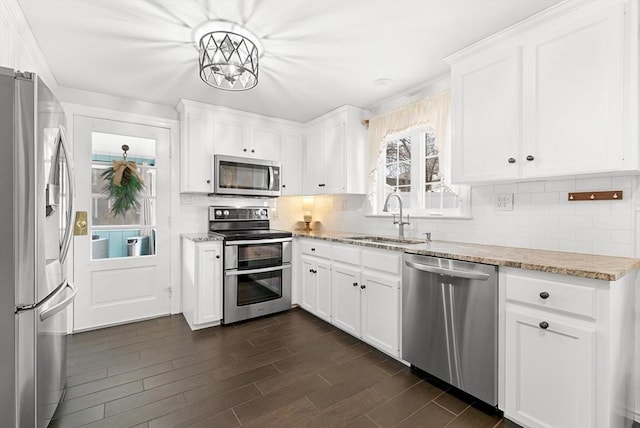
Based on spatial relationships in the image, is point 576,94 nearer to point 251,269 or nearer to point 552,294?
point 552,294

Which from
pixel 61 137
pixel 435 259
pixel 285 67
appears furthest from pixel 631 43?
pixel 61 137

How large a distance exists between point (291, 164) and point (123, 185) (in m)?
1.96

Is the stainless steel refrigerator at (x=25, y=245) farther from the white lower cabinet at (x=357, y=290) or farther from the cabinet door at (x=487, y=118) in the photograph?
the cabinet door at (x=487, y=118)

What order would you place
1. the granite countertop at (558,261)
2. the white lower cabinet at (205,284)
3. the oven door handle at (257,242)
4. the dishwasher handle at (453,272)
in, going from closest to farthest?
the granite countertop at (558,261) < the dishwasher handle at (453,272) < the white lower cabinet at (205,284) < the oven door handle at (257,242)

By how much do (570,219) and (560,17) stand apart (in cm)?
124

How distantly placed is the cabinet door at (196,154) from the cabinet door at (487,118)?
257cm

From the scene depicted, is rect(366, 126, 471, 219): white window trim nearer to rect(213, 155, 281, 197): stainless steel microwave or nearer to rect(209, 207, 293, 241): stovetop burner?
rect(209, 207, 293, 241): stovetop burner

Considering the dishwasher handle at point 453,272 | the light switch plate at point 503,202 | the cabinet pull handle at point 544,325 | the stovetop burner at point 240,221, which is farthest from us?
the stovetop burner at point 240,221

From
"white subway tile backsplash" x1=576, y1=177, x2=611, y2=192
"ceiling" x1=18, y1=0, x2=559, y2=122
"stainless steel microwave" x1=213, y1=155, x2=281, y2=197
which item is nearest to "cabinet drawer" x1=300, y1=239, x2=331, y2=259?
"stainless steel microwave" x1=213, y1=155, x2=281, y2=197

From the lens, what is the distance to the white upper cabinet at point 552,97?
5.23ft

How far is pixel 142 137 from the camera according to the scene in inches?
131

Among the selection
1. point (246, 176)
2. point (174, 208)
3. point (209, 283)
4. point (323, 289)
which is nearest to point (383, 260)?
point (323, 289)

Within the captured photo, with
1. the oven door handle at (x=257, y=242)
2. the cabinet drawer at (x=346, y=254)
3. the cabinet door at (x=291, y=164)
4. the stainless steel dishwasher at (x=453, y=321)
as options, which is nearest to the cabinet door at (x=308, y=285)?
the oven door handle at (x=257, y=242)

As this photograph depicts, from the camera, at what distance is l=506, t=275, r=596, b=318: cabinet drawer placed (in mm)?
1408
